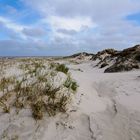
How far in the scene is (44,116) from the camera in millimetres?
4508

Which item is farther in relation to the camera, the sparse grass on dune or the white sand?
the sparse grass on dune

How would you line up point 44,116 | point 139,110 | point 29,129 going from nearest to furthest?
point 29,129
point 44,116
point 139,110

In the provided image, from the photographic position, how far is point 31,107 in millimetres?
4715

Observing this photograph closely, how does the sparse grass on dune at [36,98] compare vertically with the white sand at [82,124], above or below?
above

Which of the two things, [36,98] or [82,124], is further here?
[36,98]

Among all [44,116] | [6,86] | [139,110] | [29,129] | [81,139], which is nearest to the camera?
[81,139]

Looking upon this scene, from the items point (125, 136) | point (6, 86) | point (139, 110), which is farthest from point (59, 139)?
point (6, 86)

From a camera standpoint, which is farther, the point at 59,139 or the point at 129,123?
the point at 129,123

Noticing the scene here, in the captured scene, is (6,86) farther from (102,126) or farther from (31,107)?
(102,126)

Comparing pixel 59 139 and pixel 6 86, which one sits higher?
pixel 6 86

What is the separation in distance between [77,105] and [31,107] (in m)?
0.98

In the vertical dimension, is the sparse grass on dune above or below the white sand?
above

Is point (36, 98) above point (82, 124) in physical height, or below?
above

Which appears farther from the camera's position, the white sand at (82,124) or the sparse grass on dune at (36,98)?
the sparse grass on dune at (36,98)
